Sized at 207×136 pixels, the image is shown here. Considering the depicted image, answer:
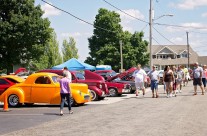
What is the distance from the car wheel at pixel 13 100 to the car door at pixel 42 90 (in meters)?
0.73

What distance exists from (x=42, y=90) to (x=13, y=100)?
57.5 inches

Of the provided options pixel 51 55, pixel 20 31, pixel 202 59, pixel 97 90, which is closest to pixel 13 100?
pixel 97 90

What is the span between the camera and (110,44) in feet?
219

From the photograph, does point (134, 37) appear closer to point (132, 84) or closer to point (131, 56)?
point (131, 56)

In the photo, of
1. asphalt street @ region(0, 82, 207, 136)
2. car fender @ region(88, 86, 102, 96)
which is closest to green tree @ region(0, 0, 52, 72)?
car fender @ region(88, 86, 102, 96)

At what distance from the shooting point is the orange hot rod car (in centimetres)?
1720

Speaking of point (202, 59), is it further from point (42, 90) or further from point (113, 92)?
point (42, 90)

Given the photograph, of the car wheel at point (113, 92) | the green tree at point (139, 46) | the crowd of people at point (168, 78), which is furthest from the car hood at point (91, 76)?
the green tree at point (139, 46)

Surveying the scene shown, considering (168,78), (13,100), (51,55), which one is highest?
(51,55)

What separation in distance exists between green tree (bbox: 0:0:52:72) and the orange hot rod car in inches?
1108

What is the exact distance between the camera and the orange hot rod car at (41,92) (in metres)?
17.2

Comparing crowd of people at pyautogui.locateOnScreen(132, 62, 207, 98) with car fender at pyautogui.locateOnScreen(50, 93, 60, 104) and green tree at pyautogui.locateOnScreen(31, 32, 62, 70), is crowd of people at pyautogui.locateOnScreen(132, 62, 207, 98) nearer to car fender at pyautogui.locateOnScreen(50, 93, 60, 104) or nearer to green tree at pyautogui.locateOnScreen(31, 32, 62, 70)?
car fender at pyautogui.locateOnScreen(50, 93, 60, 104)

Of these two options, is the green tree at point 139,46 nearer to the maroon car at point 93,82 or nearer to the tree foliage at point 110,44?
the tree foliage at point 110,44

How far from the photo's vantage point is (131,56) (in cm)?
6888
